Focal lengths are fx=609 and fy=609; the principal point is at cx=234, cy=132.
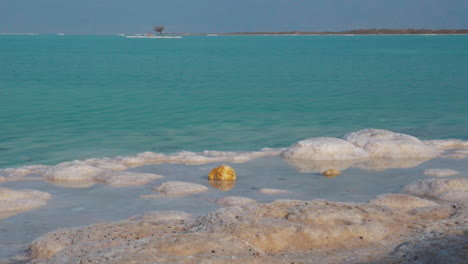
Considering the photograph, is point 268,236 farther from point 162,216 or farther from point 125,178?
point 125,178

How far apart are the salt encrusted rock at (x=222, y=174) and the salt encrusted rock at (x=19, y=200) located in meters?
2.75

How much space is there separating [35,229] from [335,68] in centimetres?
4155

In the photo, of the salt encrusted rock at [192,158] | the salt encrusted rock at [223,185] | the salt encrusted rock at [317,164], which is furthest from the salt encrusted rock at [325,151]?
the salt encrusted rock at [223,185]

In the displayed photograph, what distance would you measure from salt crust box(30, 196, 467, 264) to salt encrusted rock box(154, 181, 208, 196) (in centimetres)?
315

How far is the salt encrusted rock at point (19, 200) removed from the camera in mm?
8500

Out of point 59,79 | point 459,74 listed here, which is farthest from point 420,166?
point 459,74

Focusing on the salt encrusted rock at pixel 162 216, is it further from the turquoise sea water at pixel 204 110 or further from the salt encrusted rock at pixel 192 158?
the turquoise sea water at pixel 204 110

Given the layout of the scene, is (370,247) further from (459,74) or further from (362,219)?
(459,74)

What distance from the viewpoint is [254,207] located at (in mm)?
6195

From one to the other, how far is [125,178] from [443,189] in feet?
16.9

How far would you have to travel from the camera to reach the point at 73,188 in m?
9.98

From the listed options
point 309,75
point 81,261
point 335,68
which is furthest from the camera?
point 335,68

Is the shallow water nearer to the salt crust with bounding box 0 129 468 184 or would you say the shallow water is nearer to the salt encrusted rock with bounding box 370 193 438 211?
the salt crust with bounding box 0 129 468 184

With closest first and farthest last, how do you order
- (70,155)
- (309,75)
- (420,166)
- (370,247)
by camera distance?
(370,247)
(420,166)
(70,155)
(309,75)
